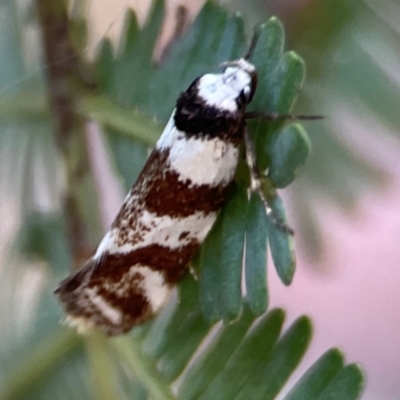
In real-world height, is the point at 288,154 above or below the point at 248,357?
above

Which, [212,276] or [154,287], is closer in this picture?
[212,276]

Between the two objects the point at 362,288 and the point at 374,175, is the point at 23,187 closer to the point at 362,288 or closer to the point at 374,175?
the point at 374,175

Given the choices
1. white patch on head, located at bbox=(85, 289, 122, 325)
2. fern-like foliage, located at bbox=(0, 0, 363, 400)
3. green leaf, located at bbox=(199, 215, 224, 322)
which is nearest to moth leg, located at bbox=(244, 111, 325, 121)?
fern-like foliage, located at bbox=(0, 0, 363, 400)

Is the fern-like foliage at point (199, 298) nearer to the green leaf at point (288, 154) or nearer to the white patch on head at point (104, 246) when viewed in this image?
the green leaf at point (288, 154)

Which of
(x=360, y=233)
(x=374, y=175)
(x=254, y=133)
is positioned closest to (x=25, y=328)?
(x=254, y=133)

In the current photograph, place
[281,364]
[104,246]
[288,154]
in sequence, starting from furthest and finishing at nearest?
[104,246] < [281,364] < [288,154]

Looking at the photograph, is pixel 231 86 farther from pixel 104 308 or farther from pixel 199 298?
pixel 104 308

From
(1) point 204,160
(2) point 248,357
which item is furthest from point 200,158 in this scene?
(2) point 248,357

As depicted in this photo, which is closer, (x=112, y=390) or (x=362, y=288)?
(x=112, y=390)
